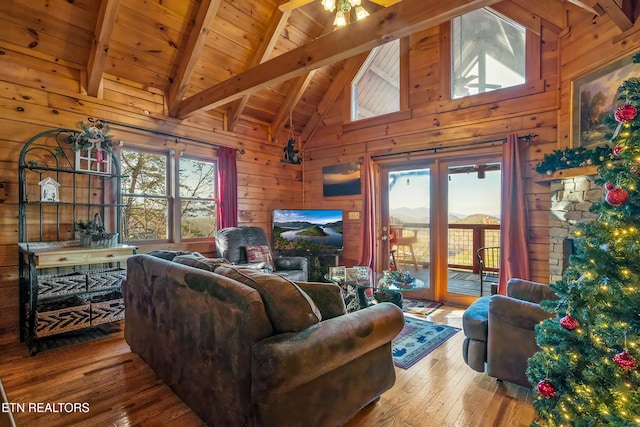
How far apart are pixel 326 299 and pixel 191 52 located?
348cm

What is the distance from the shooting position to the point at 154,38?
3607mm

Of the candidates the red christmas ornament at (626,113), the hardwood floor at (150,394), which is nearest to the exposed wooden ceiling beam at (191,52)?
the hardwood floor at (150,394)

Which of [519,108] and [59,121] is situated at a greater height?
[519,108]

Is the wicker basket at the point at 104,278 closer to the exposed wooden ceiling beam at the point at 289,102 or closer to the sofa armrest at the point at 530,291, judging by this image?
the exposed wooden ceiling beam at the point at 289,102

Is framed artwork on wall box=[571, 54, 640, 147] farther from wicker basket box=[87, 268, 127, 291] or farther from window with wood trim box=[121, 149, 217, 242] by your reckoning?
wicker basket box=[87, 268, 127, 291]

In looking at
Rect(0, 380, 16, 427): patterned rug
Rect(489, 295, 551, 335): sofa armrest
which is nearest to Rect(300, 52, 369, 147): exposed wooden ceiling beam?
Rect(489, 295, 551, 335): sofa armrest

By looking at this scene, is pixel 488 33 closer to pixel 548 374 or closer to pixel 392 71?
pixel 392 71

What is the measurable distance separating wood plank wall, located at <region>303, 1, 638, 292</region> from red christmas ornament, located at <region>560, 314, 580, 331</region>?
8.60 feet

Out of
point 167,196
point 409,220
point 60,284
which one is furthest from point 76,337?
point 409,220

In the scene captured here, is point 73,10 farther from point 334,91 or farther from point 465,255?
point 465,255

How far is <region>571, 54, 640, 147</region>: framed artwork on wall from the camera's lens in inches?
106

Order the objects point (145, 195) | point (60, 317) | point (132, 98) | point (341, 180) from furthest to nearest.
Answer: point (341, 180), point (145, 195), point (132, 98), point (60, 317)

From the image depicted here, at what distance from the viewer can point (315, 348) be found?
148 centimetres

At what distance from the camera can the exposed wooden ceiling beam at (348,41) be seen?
220 cm
